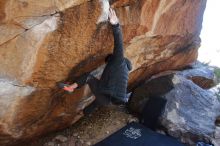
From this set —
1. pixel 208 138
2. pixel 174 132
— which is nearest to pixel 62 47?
pixel 174 132

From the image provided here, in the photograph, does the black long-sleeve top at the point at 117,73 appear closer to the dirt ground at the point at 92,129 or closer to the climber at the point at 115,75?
the climber at the point at 115,75

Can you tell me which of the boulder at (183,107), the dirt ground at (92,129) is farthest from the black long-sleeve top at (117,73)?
the boulder at (183,107)

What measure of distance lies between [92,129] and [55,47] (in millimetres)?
2607

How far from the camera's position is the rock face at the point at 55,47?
173 inches

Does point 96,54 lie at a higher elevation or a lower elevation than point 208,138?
higher

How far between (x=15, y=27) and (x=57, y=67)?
830 mm

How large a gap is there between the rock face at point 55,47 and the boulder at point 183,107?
1079 millimetres

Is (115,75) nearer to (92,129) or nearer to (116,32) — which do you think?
(116,32)

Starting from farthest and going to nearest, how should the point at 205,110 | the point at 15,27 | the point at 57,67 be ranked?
the point at 205,110
the point at 57,67
the point at 15,27

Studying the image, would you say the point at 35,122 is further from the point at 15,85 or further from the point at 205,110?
the point at 205,110

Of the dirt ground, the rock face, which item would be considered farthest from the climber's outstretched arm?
the dirt ground

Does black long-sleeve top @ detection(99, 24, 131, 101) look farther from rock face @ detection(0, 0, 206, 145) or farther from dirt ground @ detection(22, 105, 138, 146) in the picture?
dirt ground @ detection(22, 105, 138, 146)

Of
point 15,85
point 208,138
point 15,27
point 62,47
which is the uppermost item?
point 15,27

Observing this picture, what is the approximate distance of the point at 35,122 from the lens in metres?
5.54
